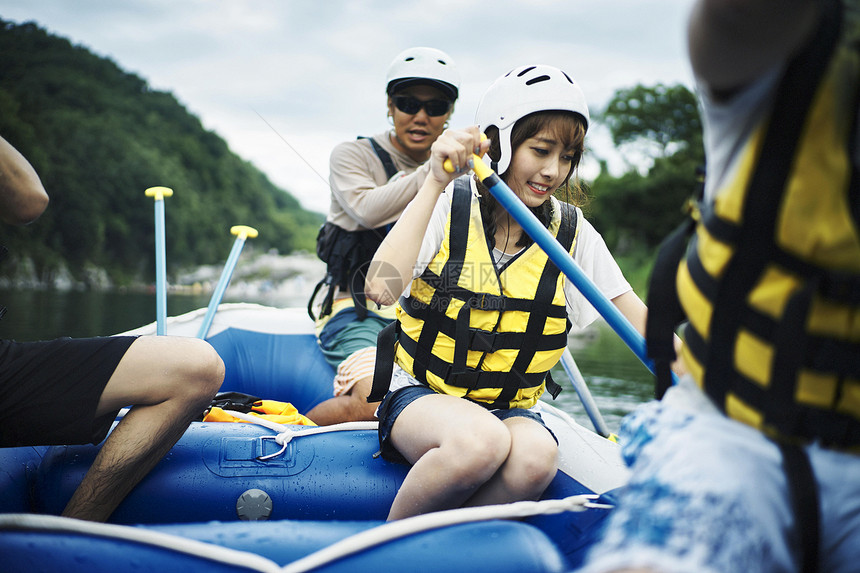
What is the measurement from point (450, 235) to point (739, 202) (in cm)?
105

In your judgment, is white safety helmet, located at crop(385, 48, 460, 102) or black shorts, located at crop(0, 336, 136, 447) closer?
black shorts, located at crop(0, 336, 136, 447)

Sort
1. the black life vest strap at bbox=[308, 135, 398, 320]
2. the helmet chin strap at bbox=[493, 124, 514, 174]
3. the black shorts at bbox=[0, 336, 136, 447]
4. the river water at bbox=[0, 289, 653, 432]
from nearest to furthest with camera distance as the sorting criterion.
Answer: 1. the black shorts at bbox=[0, 336, 136, 447]
2. the helmet chin strap at bbox=[493, 124, 514, 174]
3. the black life vest strap at bbox=[308, 135, 398, 320]
4. the river water at bbox=[0, 289, 653, 432]

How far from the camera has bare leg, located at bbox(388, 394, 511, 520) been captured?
1517 mm

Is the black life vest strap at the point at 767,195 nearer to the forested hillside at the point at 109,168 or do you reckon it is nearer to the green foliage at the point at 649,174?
the green foliage at the point at 649,174

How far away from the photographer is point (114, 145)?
4512 cm

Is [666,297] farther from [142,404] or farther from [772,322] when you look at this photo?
[142,404]

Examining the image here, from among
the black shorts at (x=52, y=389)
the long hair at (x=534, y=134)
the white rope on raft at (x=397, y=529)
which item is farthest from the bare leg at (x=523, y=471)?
the black shorts at (x=52, y=389)

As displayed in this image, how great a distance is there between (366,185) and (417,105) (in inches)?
17.6

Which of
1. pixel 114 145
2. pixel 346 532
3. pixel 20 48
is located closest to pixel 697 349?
pixel 346 532

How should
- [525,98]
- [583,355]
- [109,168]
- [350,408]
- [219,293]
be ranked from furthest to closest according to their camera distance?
[109,168], [583,355], [219,293], [350,408], [525,98]

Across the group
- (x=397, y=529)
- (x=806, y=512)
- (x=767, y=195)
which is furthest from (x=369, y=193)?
(x=806, y=512)

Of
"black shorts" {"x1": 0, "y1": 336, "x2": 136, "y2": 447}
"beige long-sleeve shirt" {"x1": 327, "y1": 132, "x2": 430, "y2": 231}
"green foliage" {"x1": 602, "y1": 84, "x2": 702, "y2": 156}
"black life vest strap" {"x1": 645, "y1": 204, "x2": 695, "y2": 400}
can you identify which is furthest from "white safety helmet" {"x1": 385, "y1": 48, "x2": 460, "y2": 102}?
"green foliage" {"x1": 602, "y1": 84, "x2": 702, "y2": 156}

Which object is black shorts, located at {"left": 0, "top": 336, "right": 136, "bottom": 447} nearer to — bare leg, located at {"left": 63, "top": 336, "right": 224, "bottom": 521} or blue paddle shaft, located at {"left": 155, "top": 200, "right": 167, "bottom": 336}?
bare leg, located at {"left": 63, "top": 336, "right": 224, "bottom": 521}

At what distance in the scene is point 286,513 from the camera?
1.80 meters
